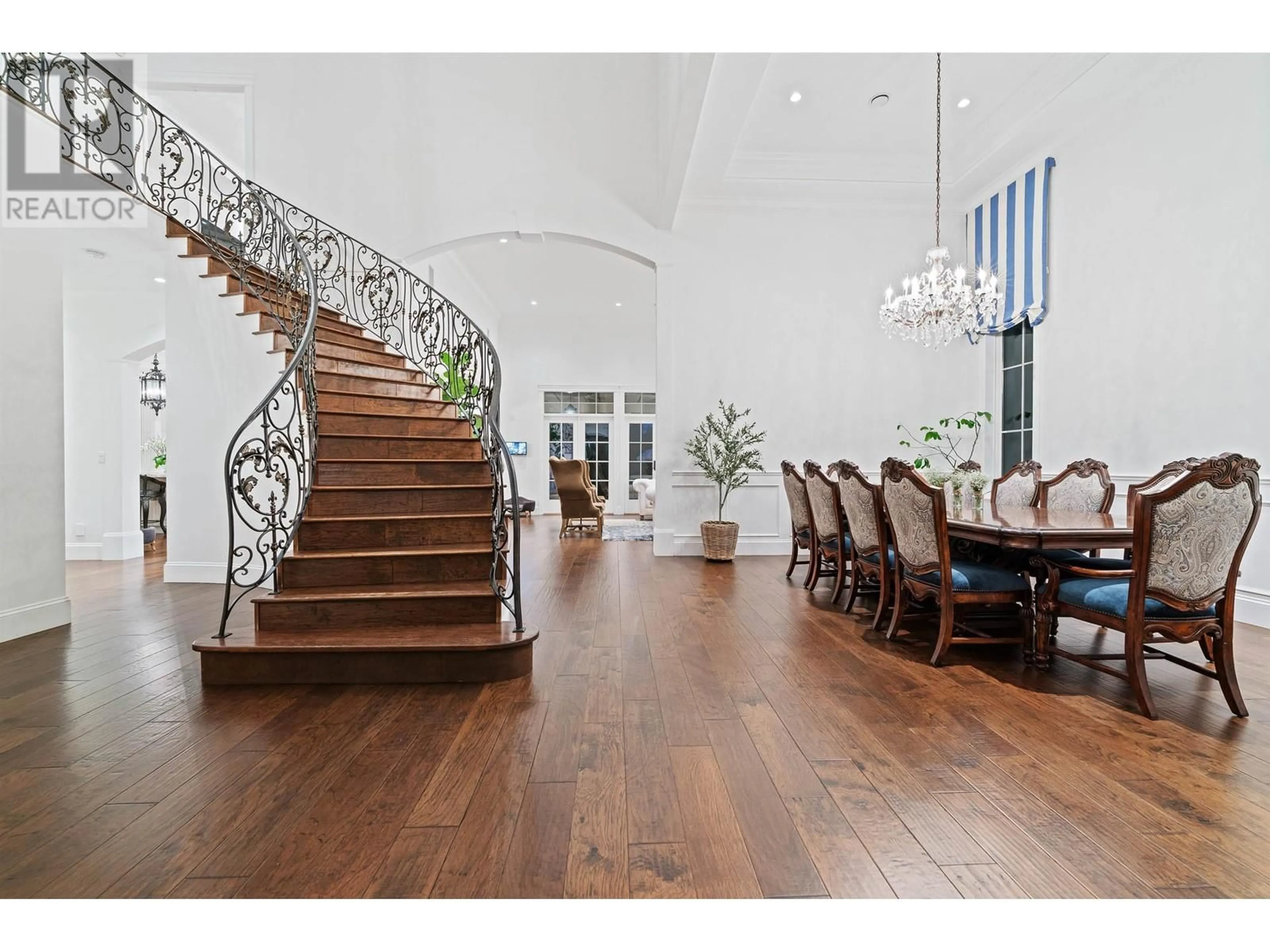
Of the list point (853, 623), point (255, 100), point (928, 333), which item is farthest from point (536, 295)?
point (853, 623)

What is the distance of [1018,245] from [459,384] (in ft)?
18.9

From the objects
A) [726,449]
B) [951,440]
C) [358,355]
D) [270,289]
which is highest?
[270,289]

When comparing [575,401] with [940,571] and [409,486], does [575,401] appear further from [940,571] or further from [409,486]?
[940,571]

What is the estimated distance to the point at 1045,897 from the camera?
1.39m

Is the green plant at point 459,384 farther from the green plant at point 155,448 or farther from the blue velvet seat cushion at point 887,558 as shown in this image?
the green plant at point 155,448

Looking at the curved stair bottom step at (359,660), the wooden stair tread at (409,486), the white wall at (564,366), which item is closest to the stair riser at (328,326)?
the wooden stair tread at (409,486)

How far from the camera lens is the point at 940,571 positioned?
3.09 m

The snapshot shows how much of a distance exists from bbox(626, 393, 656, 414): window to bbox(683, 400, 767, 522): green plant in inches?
273

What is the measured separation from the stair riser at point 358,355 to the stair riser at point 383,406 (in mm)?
525

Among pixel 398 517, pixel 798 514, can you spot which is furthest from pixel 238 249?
pixel 798 514

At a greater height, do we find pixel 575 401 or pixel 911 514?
pixel 575 401

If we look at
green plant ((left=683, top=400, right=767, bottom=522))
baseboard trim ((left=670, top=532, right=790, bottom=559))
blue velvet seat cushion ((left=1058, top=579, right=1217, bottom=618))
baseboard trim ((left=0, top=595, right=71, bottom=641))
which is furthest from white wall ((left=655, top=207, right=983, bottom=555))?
baseboard trim ((left=0, top=595, right=71, bottom=641))

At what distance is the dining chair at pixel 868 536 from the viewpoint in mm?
3697

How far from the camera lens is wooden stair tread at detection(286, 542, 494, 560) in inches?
130
